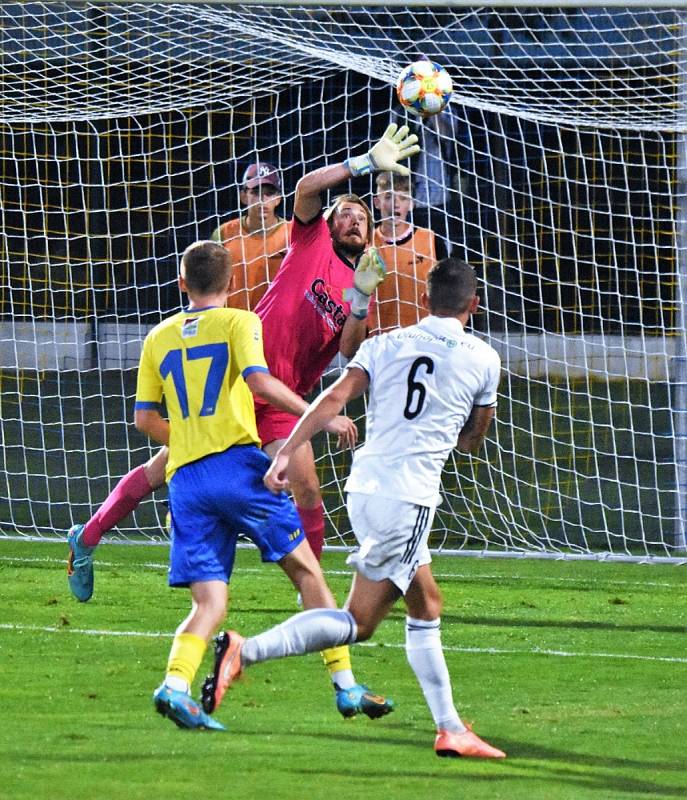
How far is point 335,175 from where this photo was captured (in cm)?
577

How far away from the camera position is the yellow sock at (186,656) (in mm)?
4621

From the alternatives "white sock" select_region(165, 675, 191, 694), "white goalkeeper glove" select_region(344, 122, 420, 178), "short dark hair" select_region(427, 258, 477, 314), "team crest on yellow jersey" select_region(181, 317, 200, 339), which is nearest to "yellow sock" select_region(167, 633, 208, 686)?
"white sock" select_region(165, 675, 191, 694)

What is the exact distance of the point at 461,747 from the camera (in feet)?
14.9

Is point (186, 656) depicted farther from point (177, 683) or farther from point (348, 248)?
point (348, 248)

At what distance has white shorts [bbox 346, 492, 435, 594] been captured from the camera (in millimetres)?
4551

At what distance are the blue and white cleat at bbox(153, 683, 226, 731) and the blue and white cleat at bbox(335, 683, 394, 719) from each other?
0.57m

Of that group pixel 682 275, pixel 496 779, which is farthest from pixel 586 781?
pixel 682 275

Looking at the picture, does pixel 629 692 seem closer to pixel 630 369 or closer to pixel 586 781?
pixel 586 781

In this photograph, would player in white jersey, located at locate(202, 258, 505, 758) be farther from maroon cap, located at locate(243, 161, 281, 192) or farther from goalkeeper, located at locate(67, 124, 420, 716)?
maroon cap, located at locate(243, 161, 281, 192)

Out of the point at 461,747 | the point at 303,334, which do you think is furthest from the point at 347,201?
the point at 461,747

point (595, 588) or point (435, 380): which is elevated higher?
point (435, 380)

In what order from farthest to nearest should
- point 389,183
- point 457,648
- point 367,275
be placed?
1. point 389,183
2. point 457,648
3. point 367,275

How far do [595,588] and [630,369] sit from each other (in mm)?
6356

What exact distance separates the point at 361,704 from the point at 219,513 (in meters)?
0.76
